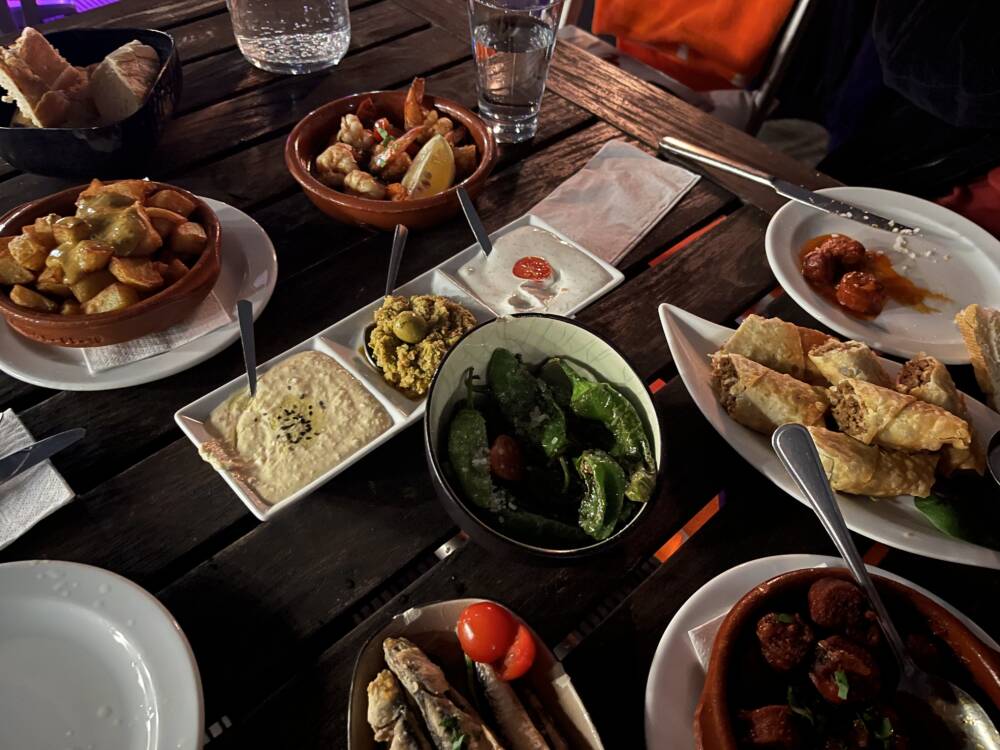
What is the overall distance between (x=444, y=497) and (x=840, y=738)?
0.54 metres

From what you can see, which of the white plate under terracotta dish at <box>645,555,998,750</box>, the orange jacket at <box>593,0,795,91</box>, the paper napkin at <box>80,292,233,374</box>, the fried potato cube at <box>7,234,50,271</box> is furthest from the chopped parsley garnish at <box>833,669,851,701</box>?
the orange jacket at <box>593,0,795,91</box>

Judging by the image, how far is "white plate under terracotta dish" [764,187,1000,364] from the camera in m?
1.37

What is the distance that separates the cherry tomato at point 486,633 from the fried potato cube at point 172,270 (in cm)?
82

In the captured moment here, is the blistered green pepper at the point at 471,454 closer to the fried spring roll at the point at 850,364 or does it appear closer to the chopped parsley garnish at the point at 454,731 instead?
the chopped parsley garnish at the point at 454,731

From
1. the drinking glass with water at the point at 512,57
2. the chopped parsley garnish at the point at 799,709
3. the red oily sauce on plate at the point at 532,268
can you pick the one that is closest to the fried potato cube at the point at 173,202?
the red oily sauce on plate at the point at 532,268

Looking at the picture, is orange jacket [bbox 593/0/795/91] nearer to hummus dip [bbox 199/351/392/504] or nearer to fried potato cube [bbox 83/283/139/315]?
hummus dip [bbox 199/351/392/504]

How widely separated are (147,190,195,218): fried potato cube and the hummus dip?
40 centimetres

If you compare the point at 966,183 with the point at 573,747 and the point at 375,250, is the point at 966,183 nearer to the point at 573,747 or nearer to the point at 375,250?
the point at 375,250

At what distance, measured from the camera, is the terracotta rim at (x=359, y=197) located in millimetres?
1447

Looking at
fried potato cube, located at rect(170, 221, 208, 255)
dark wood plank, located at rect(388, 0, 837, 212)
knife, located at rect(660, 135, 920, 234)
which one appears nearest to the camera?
fried potato cube, located at rect(170, 221, 208, 255)

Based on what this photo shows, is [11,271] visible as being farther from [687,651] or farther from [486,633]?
[687,651]

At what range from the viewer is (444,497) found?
92 cm

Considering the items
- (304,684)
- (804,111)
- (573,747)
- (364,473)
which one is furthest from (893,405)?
(804,111)

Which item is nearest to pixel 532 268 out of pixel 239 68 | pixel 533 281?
pixel 533 281
